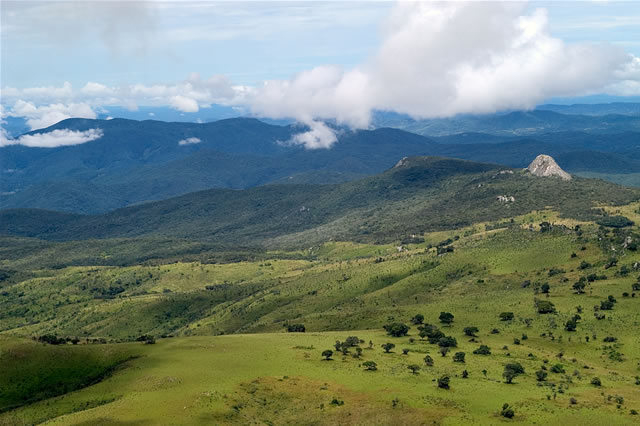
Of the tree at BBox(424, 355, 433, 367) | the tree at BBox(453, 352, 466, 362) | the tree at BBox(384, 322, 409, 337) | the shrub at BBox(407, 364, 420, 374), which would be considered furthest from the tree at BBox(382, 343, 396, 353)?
the tree at BBox(384, 322, 409, 337)

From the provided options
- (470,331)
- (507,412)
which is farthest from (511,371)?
(470,331)

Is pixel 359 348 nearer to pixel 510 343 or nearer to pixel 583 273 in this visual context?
pixel 510 343

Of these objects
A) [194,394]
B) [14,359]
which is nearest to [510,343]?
[194,394]

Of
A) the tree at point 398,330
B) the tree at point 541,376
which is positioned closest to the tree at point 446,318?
the tree at point 398,330

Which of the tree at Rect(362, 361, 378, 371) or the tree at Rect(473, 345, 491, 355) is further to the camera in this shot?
the tree at Rect(473, 345, 491, 355)

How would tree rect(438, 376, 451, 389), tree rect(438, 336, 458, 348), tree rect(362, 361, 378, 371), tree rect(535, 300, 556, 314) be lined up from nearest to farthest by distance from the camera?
tree rect(438, 376, 451, 389) → tree rect(362, 361, 378, 371) → tree rect(438, 336, 458, 348) → tree rect(535, 300, 556, 314)

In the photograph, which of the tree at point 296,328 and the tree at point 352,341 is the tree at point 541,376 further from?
the tree at point 296,328

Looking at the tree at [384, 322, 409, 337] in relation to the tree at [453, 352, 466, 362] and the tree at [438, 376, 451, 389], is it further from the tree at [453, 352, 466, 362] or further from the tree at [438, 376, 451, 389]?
the tree at [438, 376, 451, 389]

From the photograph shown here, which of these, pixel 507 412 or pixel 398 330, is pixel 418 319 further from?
pixel 507 412

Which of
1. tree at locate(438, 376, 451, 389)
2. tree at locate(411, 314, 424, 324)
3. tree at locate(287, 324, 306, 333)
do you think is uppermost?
tree at locate(438, 376, 451, 389)
